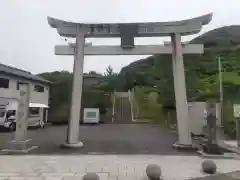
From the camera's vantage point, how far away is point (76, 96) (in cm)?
1384

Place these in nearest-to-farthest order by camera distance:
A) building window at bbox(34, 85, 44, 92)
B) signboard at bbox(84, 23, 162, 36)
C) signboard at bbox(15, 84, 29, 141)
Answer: signboard at bbox(15, 84, 29, 141) < signboard at bbox(84, 23, 162, 36) < building window at bbox(34, 85, 44, 92)

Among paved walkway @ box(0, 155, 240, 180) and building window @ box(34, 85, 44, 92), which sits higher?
building window @ box(34, 85, 44, 92)

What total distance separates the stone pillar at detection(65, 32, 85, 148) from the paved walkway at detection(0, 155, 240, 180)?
97.1 inches

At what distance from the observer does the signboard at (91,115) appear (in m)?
32.8

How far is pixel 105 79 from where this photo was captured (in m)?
46.5

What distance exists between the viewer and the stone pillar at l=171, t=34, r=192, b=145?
43.5 feet

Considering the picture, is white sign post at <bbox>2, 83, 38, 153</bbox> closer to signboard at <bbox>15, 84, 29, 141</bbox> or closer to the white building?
signboard at <bbox>15, 84, 29, 141</bbox>

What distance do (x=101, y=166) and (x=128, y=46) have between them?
6.79 m

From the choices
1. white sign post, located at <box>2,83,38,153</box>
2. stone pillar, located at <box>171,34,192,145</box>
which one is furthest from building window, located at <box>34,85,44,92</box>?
stone pillar, located at <box>171,34,192,145</box>

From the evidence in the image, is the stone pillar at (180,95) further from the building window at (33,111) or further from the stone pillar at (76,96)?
the building window at (33,111)

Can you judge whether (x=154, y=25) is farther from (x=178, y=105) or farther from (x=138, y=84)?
(x=138, y=84)

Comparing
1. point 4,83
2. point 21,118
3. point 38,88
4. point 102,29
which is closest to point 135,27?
point 102,29

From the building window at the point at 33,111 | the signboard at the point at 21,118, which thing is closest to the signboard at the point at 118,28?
the signboard at the point at 21,118

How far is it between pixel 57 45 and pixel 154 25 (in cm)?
503
